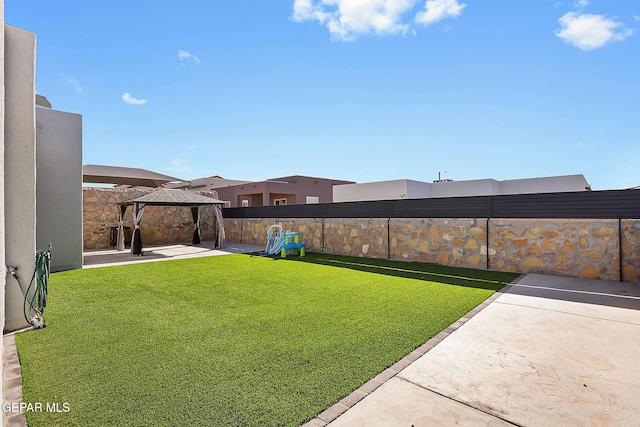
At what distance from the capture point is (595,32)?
618 cm

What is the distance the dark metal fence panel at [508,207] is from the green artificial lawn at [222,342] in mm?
2062

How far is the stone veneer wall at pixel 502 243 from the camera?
5777 mm

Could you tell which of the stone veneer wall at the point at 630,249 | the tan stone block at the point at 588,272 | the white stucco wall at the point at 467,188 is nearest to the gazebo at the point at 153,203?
the tan stone block at the point at 588,272

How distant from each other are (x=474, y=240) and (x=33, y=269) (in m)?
8.18

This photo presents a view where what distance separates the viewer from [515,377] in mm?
2391

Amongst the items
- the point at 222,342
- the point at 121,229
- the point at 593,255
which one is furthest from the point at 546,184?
the point at 121,229

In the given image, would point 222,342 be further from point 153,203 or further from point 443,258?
point 153,203

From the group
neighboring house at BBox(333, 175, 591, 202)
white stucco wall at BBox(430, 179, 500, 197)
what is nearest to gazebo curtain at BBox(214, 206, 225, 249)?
neighboring house at BBox(333, 175, 591, 202)

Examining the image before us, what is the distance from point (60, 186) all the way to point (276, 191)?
15716mm

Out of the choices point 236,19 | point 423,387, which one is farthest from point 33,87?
point 423,387

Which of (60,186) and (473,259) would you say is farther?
(473,259)

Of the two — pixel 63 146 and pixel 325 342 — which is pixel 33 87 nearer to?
pixel 63 146

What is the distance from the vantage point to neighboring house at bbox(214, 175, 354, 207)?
22.0 meters

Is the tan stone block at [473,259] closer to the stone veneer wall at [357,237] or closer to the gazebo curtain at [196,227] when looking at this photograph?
the stone veneer wall at [357,237]
